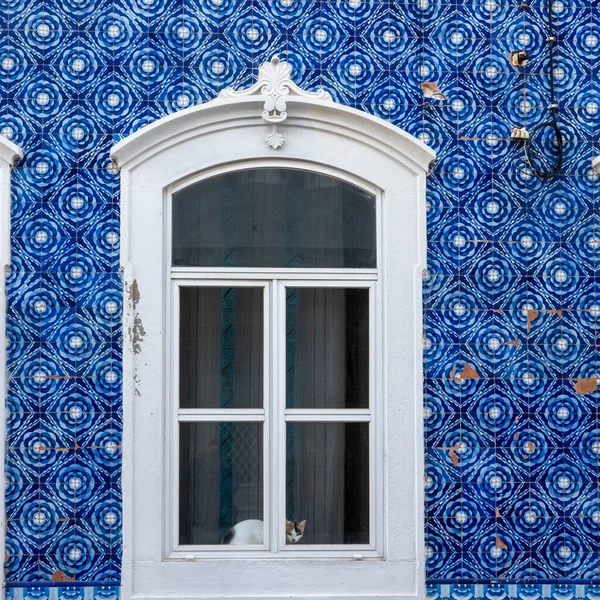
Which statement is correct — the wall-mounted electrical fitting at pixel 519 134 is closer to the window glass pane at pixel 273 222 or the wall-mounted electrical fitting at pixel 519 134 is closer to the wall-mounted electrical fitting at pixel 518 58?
the wall-mounted electrical fitting at pixel 518 58

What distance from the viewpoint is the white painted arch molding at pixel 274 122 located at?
6266 mm

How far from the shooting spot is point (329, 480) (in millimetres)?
6316

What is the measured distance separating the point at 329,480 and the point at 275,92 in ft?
6.88

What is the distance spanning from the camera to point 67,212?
6270 millimetres

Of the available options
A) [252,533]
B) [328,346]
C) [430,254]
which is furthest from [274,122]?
[252,533]

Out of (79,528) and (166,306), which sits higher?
(166,306)

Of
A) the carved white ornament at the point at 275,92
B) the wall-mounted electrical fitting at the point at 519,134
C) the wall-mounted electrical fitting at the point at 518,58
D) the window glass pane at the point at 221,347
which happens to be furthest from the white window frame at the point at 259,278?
the wall-mounted electrical fitting at the point at 518,58

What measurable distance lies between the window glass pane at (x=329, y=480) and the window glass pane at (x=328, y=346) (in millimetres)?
161

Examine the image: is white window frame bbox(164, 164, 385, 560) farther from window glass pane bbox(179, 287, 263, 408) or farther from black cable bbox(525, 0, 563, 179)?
black cable bbox(525, 0, 563, 179)

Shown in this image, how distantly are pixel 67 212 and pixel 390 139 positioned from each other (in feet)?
5.80

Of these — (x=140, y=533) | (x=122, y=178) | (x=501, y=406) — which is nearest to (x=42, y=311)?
(x=122, y=178)

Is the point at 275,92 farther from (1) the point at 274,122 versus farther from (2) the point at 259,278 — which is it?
(2) the point at 259,278

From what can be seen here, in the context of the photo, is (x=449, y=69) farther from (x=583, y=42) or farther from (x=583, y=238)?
(x=583, y=238)

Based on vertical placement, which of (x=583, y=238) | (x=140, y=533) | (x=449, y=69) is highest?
(x=449, y=69)
